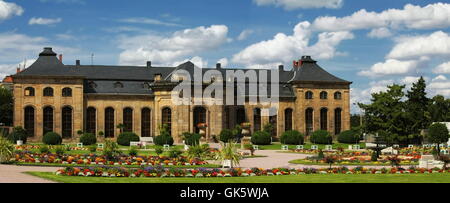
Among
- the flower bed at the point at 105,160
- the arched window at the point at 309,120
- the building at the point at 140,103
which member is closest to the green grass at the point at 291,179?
the flower bed at the point at 105,160

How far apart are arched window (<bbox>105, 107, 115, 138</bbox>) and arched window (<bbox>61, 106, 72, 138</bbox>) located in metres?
3.88

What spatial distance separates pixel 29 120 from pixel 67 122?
3803 millimetres

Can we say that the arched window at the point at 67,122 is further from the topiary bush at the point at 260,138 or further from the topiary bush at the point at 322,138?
the topiary bush at the point at 322,138

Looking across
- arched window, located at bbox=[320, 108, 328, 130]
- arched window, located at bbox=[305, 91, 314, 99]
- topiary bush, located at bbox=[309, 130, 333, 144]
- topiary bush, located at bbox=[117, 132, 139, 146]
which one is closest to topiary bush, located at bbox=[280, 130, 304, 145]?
topiary bush, located at bbox=[309, 130, 333, 144]

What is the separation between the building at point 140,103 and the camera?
58500 mm

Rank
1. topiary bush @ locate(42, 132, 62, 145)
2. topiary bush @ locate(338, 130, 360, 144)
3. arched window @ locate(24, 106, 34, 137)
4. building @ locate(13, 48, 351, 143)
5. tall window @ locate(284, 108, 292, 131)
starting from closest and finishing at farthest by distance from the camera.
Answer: topiary bush @ locate(42, 132, 62, 145) < arched window @ locate(24, 106, 34, 137) < building @ locate(13, 48, 351, 143) < topiary bush @ locate(338, 130, 360, 144) < tall window @ locate(284, 108, 292, 131)

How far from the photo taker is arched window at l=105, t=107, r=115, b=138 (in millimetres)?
61312

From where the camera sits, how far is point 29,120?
58.3 metres

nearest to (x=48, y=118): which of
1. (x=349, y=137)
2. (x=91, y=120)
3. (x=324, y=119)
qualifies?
(x=91, y=120)

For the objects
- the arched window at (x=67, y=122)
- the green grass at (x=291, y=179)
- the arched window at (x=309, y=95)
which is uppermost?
the arched window at (x=309, y=95)

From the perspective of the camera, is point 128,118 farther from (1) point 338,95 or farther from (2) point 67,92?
(1) point 338,95

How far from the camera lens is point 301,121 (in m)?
65.4

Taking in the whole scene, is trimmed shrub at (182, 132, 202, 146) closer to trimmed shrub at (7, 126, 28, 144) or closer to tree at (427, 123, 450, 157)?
trimmed shrub at (7, 126, 28, 144)
